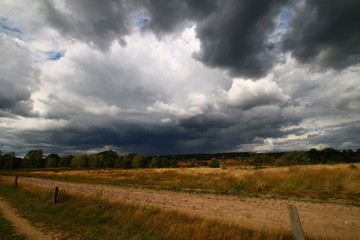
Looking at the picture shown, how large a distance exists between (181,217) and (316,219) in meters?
6.67

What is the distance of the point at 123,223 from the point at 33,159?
15057cm

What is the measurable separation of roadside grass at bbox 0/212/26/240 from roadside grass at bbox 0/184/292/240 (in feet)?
3.27

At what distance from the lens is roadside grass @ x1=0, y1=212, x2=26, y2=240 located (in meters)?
7.82

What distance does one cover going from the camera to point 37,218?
1063cm

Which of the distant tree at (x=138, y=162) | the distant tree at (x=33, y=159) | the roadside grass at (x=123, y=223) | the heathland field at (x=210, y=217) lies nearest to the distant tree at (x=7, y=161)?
the distant tree at (x=33, y=159)

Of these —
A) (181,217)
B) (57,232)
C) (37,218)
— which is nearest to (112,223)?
(57,232)

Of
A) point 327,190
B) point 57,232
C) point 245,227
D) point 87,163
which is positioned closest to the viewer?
point 245,227

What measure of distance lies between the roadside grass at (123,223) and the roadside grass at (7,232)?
3.27 ft

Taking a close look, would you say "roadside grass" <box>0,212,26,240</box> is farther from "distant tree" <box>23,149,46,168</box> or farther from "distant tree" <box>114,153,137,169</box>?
"distant tree" <box>23,149,46,168</box>

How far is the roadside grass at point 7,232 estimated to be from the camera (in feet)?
25.7

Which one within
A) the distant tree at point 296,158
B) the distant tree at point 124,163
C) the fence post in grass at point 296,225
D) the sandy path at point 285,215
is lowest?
the distant tree at point 124,163

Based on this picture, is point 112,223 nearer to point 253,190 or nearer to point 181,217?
point 181,217

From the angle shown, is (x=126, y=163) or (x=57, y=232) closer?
(x=57, y=232)

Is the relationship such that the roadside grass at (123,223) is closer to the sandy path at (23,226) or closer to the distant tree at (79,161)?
the sandy path at (23,226)
